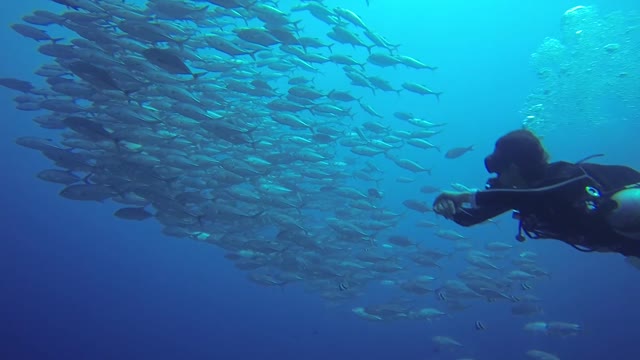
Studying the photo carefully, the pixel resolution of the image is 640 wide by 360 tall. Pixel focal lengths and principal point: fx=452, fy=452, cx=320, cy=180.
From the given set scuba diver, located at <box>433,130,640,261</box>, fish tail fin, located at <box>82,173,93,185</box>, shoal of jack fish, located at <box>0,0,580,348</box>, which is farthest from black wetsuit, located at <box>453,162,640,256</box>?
fish tail fin, located at <box>82,173,93,185</box>

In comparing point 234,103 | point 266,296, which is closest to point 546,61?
point 234,103

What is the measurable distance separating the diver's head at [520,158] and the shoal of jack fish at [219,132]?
6.37m

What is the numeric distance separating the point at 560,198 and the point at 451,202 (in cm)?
70

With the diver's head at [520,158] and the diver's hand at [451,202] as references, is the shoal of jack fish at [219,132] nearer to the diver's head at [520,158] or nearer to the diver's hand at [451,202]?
the diver's hand at [451,202]

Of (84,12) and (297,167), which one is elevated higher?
(84,12)

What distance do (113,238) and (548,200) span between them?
44.5 meters

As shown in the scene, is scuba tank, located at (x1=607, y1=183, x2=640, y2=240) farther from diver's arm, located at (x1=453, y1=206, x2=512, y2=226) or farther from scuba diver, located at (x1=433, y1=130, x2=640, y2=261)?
diver's arm, located at (x1=453, y1=206, x2=512, y2=226)

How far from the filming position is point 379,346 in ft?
86.2

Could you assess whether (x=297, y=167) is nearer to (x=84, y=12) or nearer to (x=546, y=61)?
(x=84, y=12)


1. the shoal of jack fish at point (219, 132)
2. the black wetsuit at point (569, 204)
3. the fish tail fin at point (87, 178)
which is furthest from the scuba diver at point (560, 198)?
the fish tail fin at point (87, 178)

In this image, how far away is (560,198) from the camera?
2.44 meters

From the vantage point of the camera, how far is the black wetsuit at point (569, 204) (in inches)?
95.9

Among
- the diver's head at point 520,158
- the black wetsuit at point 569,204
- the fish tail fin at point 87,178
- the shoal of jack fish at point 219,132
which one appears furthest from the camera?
the fish tail fin at point 87,178

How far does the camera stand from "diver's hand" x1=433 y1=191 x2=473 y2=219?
117 inches
